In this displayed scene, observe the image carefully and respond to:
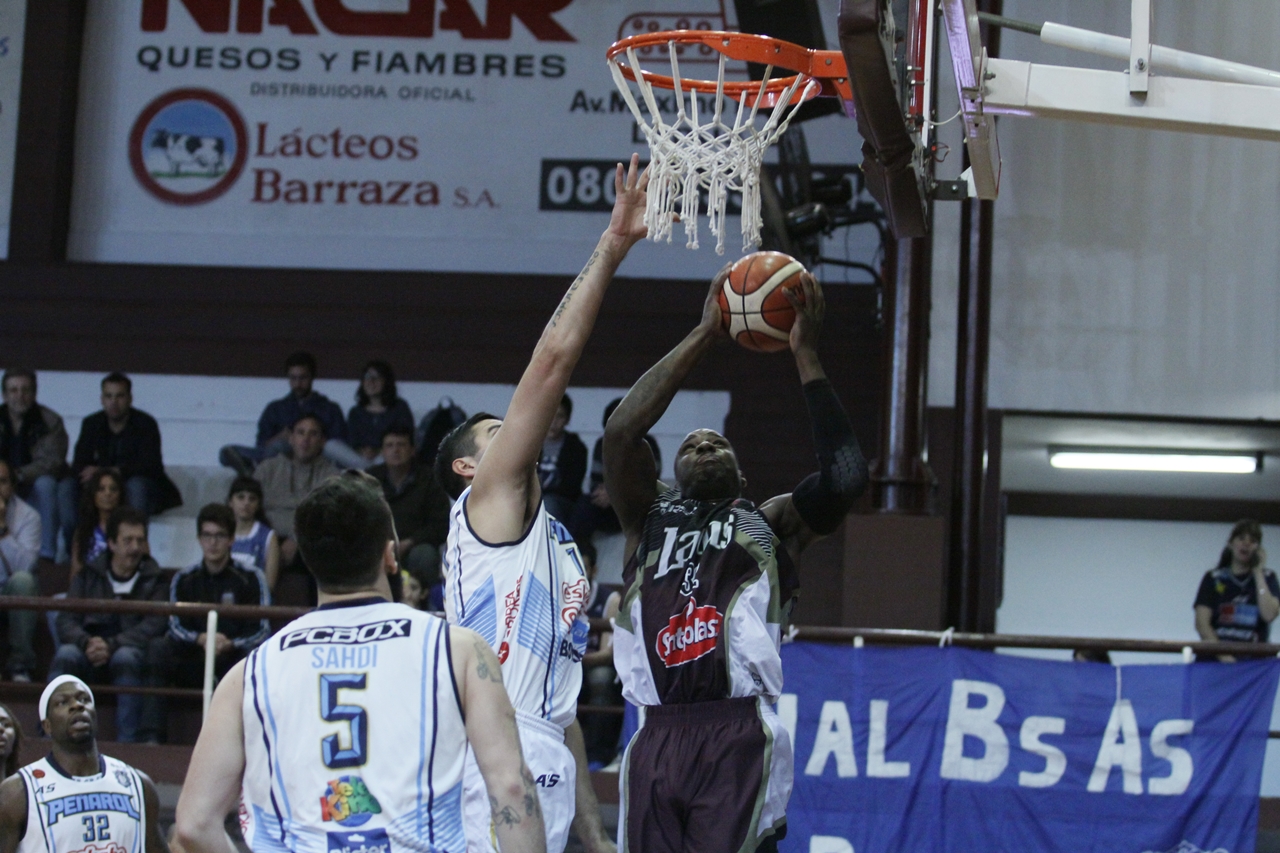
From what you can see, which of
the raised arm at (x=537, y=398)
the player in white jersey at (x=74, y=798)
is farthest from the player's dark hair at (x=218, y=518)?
the raised arm at (x=537, y=398)

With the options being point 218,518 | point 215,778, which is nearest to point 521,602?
point 215,778

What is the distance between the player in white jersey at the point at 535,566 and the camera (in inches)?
142

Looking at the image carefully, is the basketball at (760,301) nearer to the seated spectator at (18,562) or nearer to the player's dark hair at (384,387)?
the seated spectator at (18,562)

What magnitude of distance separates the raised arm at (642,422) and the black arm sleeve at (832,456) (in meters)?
0.40

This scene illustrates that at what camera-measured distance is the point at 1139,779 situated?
6.76 m

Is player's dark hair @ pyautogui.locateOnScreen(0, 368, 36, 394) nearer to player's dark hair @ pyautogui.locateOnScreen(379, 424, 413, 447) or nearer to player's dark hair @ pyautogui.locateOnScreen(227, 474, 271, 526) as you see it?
player's dark hair @ pyautogui.locateOnScreen(227, 474, 271, 526)

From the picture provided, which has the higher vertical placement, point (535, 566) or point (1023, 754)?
point (535, 566)

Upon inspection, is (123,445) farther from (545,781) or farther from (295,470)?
(545,781)

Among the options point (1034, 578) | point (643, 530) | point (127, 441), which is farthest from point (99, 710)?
point (1034, 578)

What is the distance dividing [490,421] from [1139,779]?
406cm

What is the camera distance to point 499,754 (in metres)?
2.80

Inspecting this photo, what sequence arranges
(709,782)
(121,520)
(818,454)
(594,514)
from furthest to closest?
1. (594,514)
2. (121,520)
3. (818,454)
4. (709,782)

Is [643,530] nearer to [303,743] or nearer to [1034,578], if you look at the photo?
[303,743]

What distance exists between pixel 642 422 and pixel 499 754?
201 centimetres
